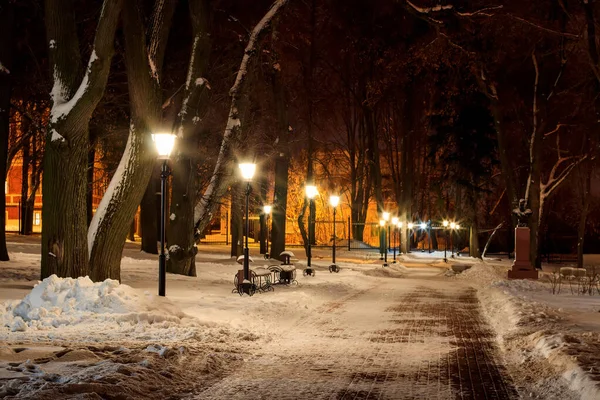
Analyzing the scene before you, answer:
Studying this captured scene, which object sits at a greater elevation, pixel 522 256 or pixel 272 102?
pixel 272 102

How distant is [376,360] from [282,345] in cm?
206

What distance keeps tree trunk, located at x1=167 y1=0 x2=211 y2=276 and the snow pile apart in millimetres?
8696

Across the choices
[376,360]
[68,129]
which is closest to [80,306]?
[68,129]

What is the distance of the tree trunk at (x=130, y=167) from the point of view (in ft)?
55.9

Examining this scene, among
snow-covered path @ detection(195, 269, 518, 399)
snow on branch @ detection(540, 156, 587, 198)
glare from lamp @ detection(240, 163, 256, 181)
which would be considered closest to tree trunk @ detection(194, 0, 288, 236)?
glare from lamp @ detection(240, 163, 256, 181)

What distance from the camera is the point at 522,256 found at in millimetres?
33031

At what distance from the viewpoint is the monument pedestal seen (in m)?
32.6

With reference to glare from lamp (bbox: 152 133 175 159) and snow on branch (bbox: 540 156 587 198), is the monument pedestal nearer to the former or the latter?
snow on branch (bbox: 540 156 587 198)

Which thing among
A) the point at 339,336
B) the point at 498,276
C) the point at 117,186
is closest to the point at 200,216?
the point at 117,186

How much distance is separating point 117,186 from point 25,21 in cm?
1357

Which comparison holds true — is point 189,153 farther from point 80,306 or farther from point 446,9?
point 80,306

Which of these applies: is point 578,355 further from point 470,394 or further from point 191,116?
point 191,116

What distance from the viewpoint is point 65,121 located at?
15594 millimetres

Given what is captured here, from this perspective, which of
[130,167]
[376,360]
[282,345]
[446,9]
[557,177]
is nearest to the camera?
[376,360]
